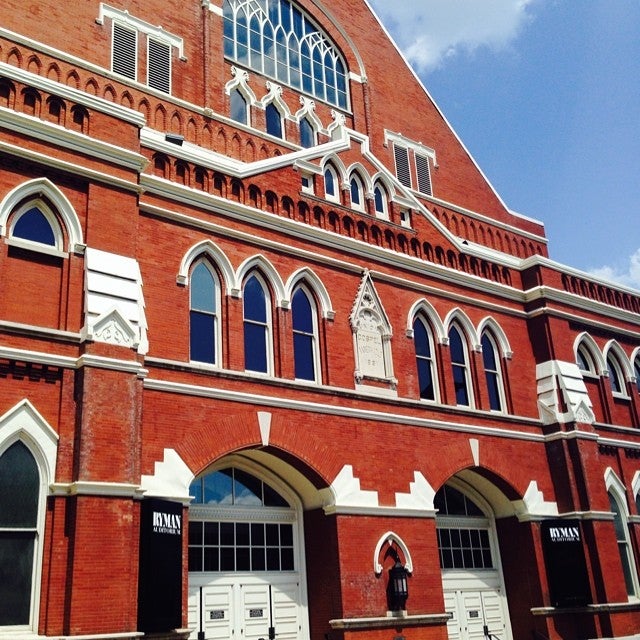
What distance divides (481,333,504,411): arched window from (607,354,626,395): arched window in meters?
4.35

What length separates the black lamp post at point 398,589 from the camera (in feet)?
51.7

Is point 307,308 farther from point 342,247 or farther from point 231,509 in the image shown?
point 231,509

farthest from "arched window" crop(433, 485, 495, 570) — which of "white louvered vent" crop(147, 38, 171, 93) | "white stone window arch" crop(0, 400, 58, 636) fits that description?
"white louvered vent" crop(147, 38, 171, 93)

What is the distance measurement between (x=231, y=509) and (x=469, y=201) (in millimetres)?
12964

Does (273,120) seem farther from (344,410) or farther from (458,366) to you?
(344,410)

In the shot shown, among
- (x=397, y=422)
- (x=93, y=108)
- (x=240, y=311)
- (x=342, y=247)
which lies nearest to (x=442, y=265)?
(x=342, y=247)

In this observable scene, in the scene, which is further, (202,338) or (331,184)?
(331,184)

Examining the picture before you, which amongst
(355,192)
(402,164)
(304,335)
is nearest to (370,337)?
(304,335)

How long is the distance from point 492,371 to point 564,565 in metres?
4.82

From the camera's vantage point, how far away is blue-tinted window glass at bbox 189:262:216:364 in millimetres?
15359

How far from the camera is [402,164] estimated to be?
76.9 feet

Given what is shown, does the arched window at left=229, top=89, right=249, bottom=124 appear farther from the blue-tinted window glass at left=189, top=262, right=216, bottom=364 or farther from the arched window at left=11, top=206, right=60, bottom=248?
the arched window at left=11, top=206, right=60, bottom=248

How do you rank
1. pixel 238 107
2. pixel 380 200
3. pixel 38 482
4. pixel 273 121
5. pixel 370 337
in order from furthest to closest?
pixel 273 121 → pixel 238 107 → pixel 380 200 → pixel 370 337 → pixel 38 482

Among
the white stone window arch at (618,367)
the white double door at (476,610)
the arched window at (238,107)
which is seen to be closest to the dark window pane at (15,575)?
the white double door at (476,610)
